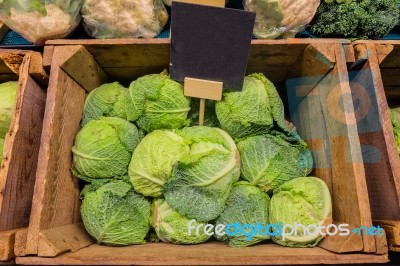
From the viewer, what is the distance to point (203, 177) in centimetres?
162

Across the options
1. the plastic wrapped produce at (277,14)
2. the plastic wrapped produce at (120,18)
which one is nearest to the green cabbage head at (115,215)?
the plastic wrapped produce at (120,18)

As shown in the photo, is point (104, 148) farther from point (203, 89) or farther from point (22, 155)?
point (203, 89)

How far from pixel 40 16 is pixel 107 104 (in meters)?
0.57

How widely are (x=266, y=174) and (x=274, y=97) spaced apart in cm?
41

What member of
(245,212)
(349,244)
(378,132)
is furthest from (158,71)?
(349,244)

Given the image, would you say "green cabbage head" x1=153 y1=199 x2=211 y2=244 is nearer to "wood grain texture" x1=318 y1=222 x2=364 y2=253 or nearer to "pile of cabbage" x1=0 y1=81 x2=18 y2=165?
"wood grain texture" x1=318 y1=222 x2=364 y2=253

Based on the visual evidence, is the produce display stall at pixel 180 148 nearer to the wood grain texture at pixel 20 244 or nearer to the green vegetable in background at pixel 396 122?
the wood grain texture at pixel 20 244

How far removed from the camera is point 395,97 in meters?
2.51

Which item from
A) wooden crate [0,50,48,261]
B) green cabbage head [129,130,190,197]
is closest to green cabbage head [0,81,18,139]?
wooden crate [0,50,48,261]

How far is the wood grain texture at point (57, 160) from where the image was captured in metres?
1.53

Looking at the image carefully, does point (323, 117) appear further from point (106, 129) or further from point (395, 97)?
point (106, 129)

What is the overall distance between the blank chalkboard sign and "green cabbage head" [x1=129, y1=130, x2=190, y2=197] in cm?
32

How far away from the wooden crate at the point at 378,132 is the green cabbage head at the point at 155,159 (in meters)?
0.94

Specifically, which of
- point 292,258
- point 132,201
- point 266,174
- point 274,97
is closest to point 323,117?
point 274,97
